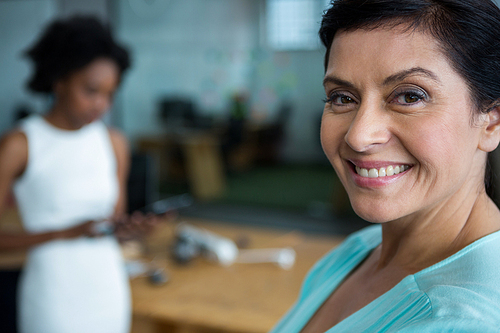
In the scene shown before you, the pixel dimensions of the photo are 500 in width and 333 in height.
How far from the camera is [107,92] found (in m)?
2.05

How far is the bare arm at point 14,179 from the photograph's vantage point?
72.6 inches

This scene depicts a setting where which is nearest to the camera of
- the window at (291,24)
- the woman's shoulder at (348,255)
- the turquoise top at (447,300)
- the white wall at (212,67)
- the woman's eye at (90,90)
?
the turquoise top at (447,300)

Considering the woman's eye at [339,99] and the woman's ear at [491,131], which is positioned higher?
the woman's eye at [339,99]

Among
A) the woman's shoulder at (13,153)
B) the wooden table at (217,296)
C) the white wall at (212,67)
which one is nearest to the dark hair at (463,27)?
the wooden table at (217,296)

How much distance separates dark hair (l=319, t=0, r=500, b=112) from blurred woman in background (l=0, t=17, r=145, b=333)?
5.19 feet

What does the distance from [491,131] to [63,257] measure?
Result: 1758 mm

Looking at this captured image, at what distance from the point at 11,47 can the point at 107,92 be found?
4.16m

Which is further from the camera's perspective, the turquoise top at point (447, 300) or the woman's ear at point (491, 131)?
the woman's ear at point (491, 131)

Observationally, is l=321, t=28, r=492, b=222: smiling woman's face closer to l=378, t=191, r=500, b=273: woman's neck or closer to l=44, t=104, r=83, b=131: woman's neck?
l=378, t=191, r=500, b=273: woman's neck

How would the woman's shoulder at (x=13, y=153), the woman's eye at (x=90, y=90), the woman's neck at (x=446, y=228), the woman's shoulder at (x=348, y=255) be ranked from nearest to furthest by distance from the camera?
the woman's neck at (x=446, y=228) → the woman's shoulder at (x=348, y=255) → the woman's shoulder at (x=13, y=153) → the woman's eye at (x=90, y=90)

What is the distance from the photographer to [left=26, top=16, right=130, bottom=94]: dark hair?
201 cm

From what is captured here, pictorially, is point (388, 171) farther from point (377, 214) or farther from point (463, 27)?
point (463, 27)

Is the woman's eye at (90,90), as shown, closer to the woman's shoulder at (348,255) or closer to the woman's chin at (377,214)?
the woman's shoulder at (348,255)

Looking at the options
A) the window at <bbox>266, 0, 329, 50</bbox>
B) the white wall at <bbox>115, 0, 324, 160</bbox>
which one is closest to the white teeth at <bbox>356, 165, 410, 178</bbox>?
the white wall at <bbox>115, 0, 324, 160</bbox>
